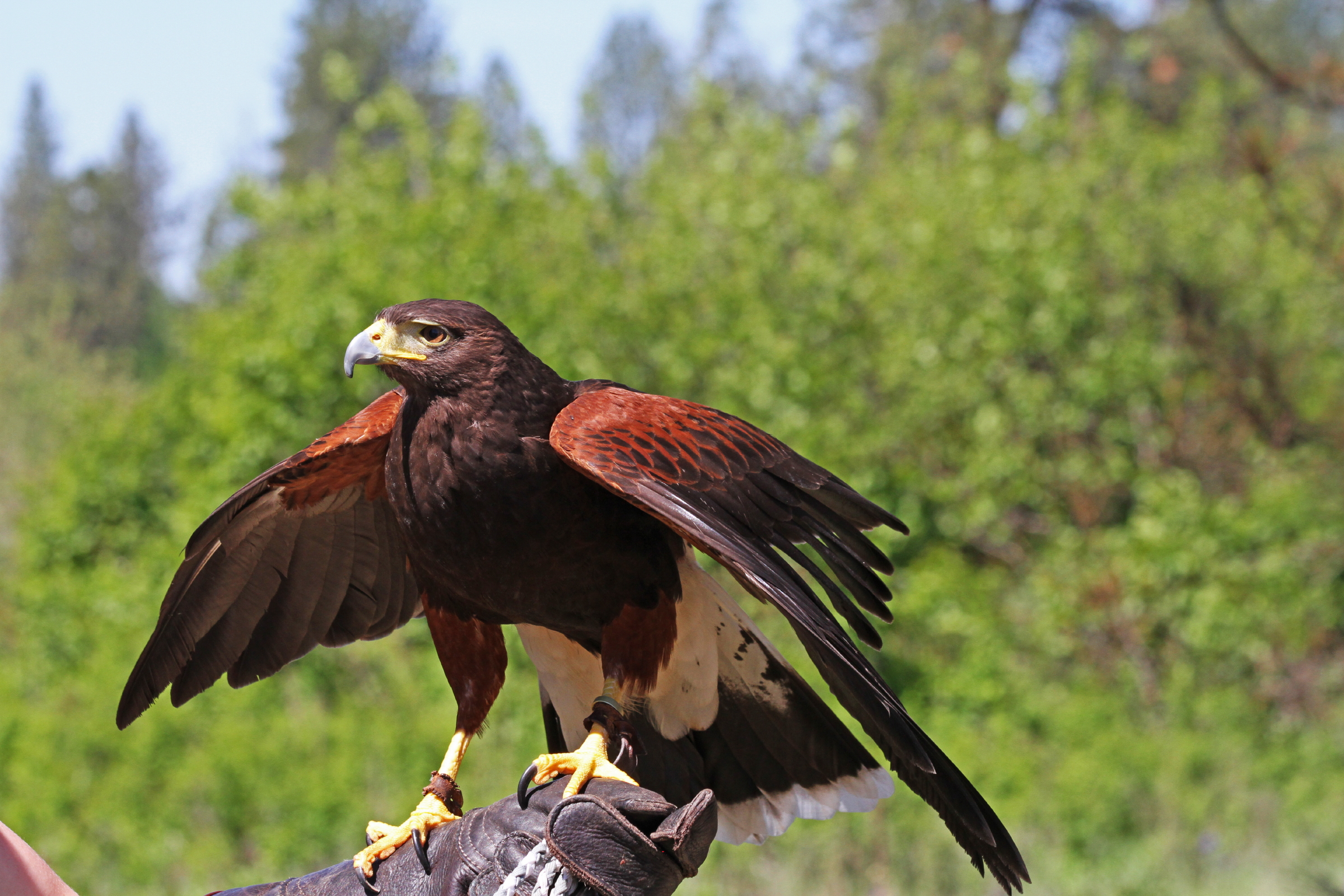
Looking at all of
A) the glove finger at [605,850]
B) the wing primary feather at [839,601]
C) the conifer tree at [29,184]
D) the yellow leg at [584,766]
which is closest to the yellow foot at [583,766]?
the yellow leg at [584,766]

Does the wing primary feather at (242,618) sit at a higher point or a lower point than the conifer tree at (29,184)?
lower

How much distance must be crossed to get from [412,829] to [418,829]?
1cm

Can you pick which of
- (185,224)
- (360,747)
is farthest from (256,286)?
(185,224)

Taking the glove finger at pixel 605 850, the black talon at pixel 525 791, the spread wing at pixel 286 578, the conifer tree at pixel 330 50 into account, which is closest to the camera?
the glove finger at pixel 605 850

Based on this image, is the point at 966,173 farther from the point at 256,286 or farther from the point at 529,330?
the point at 256,286

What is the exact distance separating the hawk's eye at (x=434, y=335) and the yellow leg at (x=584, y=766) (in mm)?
760

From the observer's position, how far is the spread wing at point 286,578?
241 centimetres

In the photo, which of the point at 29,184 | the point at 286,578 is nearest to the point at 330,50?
the point at 29,184

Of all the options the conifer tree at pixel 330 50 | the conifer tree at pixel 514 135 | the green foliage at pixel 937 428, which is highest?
the conifer tree at pixel 330 50

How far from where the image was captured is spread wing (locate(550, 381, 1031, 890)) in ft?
6.41

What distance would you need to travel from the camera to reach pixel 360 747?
6969mm

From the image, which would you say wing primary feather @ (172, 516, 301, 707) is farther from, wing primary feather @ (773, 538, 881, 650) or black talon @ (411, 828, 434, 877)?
wing primary feather @ (773, 538, 881, 650)

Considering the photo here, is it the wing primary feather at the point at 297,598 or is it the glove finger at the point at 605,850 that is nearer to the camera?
the glove finger at the point at 605,850

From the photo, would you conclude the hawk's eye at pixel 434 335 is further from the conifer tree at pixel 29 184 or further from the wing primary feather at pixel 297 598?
the conifer tree at pixel 29 184
